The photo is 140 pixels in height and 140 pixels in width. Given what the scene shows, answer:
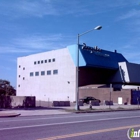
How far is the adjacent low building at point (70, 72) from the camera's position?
61.2 meters

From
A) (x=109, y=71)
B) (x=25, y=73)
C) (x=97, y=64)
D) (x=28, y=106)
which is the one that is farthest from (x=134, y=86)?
(x=28, y=106)

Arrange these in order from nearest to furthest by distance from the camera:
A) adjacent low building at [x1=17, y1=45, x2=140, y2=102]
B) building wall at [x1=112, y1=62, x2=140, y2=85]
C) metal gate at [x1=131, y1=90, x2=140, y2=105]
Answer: metal gate at [x1=131, y1=90, x2=140, y2=105]
adjacent low building at [x1=17, y1=45, x2=140, y2=102]
building wall at [x1=112, y1=62, x2=140, y2=85]

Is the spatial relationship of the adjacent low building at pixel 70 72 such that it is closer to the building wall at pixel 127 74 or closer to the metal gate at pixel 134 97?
the building wall at pixel 127 74

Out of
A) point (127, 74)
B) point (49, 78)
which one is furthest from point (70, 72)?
point (127, 74)

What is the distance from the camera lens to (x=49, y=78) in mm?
66812

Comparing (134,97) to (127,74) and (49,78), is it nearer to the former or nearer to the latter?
(127,74)

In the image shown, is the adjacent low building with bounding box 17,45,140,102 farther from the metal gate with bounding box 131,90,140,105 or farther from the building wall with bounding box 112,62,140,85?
the metal gate with bounding box 131,90,140,105

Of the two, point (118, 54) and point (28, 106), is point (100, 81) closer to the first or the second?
point (118, 54)

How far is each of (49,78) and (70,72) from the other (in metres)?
7.90

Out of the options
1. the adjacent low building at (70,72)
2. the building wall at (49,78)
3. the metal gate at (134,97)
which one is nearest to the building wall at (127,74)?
the adjacent low building at (70,72)

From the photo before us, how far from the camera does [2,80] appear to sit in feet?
182

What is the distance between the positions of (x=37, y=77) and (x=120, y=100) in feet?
90.3

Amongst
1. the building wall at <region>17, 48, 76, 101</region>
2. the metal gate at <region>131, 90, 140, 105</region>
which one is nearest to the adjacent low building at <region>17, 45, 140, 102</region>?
the building wall at <region>17, 48, 76, 101</region>

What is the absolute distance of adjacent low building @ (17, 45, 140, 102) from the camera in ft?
201
